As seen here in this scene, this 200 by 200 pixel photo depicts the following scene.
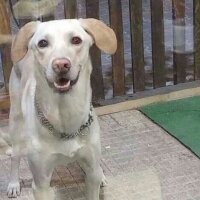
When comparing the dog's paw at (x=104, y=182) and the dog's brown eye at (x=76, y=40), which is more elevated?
the dog's brown eye at (x=76, y=40)

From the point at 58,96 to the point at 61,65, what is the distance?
0.69 ft

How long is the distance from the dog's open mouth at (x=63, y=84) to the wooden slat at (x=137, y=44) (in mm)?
1041

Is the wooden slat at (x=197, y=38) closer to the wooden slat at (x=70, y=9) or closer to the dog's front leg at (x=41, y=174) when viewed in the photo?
the wooden slat at (x=70, y=9)

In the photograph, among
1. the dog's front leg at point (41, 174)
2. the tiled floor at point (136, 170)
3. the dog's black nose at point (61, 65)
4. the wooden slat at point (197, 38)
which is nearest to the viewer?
the dog's black nose at point (61, 65)

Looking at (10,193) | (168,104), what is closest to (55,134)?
(10,193)

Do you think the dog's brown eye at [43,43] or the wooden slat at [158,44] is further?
the wooden slat at [158,44]

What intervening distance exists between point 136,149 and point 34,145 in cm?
66

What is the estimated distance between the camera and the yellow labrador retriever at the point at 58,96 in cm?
151

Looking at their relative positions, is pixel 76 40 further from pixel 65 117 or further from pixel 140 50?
pixel 140 50

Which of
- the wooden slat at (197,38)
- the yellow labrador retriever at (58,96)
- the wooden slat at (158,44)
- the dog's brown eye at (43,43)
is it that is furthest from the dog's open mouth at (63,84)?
the wooden slat at (197,38)

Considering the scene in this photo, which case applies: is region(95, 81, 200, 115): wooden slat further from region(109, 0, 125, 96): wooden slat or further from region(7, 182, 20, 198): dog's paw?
region(7, 182, 20, 198): dog's paw

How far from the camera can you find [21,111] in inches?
73.0

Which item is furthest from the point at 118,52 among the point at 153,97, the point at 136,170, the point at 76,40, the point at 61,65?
the point at 61,65

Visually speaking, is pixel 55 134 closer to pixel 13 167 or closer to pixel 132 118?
pixel 13 167
